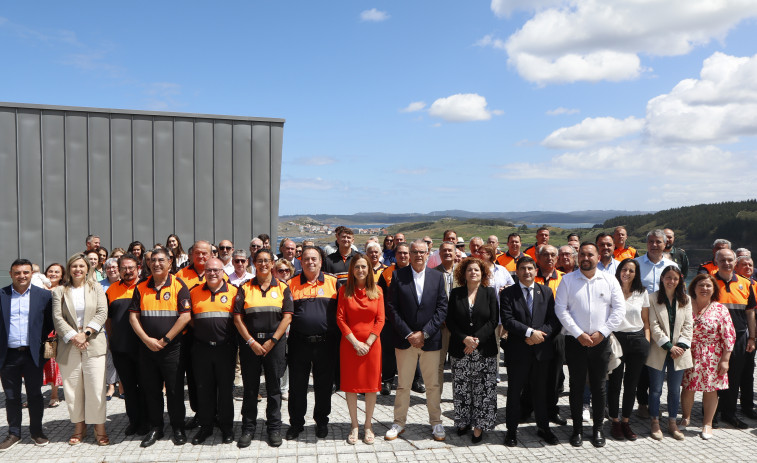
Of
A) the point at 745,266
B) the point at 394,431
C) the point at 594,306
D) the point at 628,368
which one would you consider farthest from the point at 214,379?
the point at 745,266

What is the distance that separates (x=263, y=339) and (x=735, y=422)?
5.13 m

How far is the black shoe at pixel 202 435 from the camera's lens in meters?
4.53

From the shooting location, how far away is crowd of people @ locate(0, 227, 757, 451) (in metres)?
4.48

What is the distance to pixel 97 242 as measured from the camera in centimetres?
770

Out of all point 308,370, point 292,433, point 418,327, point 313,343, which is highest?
point 418,327

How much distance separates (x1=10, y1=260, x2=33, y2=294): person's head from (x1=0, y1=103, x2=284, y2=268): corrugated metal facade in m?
4.25

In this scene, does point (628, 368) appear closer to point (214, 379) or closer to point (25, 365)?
point (214, 379)

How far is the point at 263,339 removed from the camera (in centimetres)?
447

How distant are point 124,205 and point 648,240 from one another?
28.4 ft

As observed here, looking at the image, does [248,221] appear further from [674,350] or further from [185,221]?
[674,350]

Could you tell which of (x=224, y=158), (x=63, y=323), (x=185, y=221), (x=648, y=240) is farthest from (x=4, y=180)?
(x=648, y=240)

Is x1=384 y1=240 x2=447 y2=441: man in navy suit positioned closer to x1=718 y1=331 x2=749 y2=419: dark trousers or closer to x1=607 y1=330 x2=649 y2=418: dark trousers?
x1=607 y1=330 x2=649 y2=418: dark trousers

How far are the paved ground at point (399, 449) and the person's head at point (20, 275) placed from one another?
1505mm

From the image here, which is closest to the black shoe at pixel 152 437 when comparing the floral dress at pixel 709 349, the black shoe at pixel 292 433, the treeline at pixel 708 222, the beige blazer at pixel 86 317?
the beige blazer at pixel 86 317
